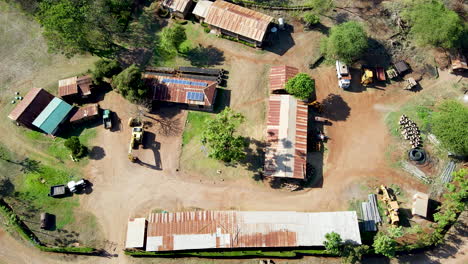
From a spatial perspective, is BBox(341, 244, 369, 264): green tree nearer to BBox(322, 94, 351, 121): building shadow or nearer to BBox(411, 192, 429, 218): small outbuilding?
BBox(411, 192, 429, 218): small outbuilding

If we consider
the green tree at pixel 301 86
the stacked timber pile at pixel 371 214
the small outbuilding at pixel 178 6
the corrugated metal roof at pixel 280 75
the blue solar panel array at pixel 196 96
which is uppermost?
the small outbuilding at pixel 178 6

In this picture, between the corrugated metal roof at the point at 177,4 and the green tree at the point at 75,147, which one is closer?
the green tree at the point at 75,147

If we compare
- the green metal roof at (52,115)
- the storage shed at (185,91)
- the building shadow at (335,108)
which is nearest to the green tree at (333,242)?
the building shadow at (335,108)

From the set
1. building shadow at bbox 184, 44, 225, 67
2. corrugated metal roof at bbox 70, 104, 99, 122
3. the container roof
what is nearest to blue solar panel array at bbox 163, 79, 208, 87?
building shadow at bbox 184, 44, 225, 67

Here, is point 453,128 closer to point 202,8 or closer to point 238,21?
point 238,21

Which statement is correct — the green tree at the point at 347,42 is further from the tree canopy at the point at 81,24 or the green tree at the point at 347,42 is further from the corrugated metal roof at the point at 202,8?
the tree canopy at the point at 81,24

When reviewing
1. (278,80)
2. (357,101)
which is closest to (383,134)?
(357,101)

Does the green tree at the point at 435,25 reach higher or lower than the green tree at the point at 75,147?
higher
